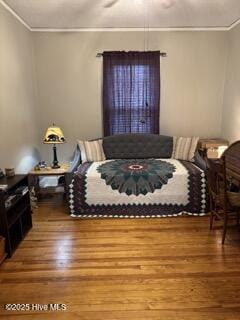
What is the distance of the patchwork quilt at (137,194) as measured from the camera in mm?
3387

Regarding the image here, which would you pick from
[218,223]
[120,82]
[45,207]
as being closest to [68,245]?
[45,207]

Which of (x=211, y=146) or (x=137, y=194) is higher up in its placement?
(x=211, y=146)

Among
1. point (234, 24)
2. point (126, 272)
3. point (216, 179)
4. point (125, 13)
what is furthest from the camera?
point (234, 24)

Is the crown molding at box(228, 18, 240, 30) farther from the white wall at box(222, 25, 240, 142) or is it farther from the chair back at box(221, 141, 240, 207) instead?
the chair back at box(221, 141, 240, 207)

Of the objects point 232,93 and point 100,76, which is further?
point 100,76

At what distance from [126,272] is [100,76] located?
3326 mm

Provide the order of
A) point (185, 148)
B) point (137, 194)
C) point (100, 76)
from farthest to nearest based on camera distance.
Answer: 1. point (100, 76)
2. point (185, 148)
3. point (137, 194)

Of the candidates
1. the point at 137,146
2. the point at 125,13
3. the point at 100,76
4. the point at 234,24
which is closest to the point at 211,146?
the point at 137,146

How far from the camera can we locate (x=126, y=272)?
2.24m

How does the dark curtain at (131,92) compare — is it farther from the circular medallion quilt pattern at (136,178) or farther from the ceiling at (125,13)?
the circular medallion quilt pattern at (136,178)

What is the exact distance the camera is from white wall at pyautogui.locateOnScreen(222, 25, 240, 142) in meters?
3.98

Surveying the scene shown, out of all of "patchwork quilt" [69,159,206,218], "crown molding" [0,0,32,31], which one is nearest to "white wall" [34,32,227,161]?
"crown molding" [0,0,32,31]

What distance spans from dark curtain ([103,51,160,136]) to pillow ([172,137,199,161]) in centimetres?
49

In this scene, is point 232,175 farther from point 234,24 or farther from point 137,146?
point 234,24
